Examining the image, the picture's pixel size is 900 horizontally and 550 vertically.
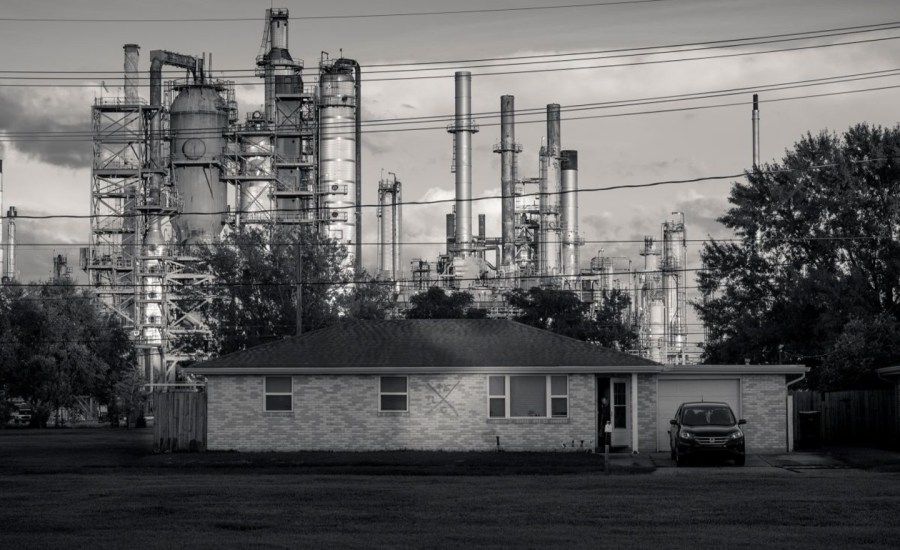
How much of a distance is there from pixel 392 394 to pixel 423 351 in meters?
1.98

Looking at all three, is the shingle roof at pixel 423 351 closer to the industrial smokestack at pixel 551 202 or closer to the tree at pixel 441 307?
the tree at pixel 441 307

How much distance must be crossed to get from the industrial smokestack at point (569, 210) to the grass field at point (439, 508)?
76.4 metres

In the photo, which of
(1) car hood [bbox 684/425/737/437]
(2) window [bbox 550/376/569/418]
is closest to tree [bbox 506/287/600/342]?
(2) window [bbox 550/376/569/418]

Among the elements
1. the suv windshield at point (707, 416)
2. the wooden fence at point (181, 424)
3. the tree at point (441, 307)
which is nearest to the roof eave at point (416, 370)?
the wooden fence at point (181, 424)

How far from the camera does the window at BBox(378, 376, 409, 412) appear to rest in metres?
42.1

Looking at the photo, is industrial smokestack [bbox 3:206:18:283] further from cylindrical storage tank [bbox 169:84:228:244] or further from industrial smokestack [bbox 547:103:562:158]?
industrial smokestack [bbox 547:103:562:158]

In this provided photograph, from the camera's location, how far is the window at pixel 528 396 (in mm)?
41938

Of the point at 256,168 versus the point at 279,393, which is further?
the point at 256,168

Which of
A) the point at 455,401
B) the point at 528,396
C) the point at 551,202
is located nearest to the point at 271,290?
the point at 455,401

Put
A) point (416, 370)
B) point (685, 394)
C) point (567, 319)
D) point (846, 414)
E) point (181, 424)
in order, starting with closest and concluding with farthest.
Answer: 1. point (416, 370)
2. point (181, 424)
3. point (685, 394)
4. point (846, 414)
5. point (567, 319)

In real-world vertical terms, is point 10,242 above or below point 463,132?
below

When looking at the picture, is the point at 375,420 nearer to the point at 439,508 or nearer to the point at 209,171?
the point at 439,508

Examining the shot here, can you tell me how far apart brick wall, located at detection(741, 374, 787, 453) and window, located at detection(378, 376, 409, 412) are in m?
10.5

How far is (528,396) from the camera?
42094 millimetres
